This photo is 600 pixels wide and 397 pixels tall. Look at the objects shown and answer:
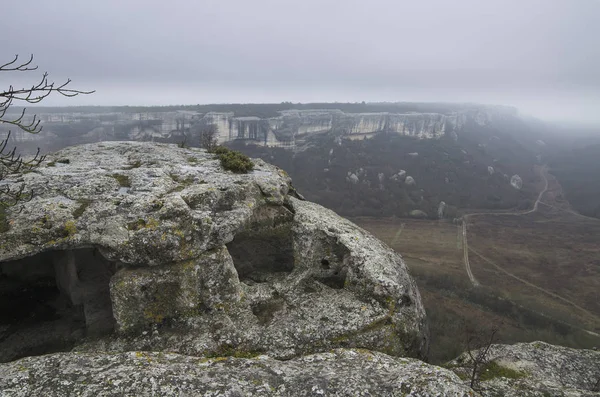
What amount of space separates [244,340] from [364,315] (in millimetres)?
3722

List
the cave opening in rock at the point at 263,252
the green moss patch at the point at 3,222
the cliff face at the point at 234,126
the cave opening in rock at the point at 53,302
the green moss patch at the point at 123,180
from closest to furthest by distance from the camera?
the green moss patch at the point at 3,222
the cave opening in rock at the point at 53,302
the green moss patch at the point at 123,180
the cave opening in rock at the point at 263,252
the cliff face at the point at 234,126

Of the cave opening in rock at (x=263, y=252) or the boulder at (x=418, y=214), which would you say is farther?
the boulder at (x=418, y=214)

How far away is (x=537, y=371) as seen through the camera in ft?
35.8

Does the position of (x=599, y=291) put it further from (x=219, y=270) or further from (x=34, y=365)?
(x=34, y=365)

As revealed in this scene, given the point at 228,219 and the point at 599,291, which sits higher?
the point at 228,219

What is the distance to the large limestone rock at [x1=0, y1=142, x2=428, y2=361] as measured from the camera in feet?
30.8

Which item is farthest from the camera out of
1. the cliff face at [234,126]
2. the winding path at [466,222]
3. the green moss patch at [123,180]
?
the cliff face at [234,126]

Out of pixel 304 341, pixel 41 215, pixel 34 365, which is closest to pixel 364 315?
pixel 304 341

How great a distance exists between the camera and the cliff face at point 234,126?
9369 cm

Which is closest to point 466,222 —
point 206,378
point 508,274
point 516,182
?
point 508,274

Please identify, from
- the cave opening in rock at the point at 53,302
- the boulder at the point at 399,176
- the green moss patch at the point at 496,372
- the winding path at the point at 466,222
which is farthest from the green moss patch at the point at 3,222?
the boulder at the point at 399,176

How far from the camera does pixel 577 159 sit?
160m

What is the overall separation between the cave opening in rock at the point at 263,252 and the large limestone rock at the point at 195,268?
5cm

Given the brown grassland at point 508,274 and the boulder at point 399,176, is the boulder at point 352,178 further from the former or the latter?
the brown grassland at point 508,274
